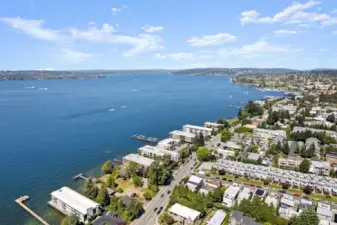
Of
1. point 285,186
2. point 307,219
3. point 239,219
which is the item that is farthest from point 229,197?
point 285,186

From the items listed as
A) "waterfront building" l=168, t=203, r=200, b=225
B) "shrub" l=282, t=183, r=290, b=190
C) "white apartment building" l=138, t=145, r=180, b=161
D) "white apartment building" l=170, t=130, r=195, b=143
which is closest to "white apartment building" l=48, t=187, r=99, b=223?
"waterfront building" l=168, t=203, r=200, b=225

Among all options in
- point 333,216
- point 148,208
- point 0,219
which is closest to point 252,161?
point 333,216

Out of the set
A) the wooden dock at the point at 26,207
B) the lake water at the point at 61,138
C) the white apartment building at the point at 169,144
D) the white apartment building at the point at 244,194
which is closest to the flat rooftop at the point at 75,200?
the lake water at the point at 61,138

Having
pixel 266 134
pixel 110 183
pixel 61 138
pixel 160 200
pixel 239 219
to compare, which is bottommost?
pixel 160 200

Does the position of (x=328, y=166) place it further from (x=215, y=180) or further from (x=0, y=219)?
(x=0, y=219)

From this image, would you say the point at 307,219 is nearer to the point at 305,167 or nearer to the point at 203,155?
the point at 305,167
